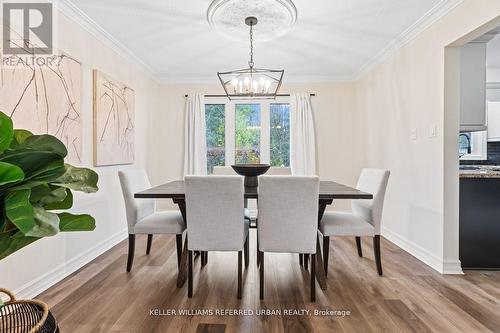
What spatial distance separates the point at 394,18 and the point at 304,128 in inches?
86.4

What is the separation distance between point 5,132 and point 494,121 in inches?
223

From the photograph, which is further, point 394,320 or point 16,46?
point 16,46

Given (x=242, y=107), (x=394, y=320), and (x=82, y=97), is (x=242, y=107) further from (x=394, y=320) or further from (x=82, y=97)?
(x=394, y=320)

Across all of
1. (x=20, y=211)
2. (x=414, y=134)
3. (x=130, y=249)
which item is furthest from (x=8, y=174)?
(x=414, y=134)

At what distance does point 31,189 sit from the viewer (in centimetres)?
72

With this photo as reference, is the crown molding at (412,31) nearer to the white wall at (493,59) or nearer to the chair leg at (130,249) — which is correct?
the white wall at (493,59)

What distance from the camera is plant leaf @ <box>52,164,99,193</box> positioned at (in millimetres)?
793

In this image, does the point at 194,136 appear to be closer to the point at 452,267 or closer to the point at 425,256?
the point at 425,256

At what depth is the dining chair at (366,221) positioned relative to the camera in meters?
2.49

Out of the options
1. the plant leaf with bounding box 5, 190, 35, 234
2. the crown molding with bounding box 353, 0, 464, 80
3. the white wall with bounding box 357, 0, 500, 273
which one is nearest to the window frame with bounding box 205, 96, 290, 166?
the crown molding with bounding box 353, 0, 464, 80

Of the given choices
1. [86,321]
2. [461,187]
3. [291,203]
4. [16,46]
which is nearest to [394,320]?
[291,203]

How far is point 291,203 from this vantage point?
211 cm

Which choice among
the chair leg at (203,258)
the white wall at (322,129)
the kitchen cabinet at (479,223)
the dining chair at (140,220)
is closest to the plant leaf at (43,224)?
the dining chair at (140,220)

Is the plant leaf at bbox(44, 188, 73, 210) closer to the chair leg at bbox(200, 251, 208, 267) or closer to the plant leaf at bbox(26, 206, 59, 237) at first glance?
the plant leaf at bbox(26, 206, 59, 237)
